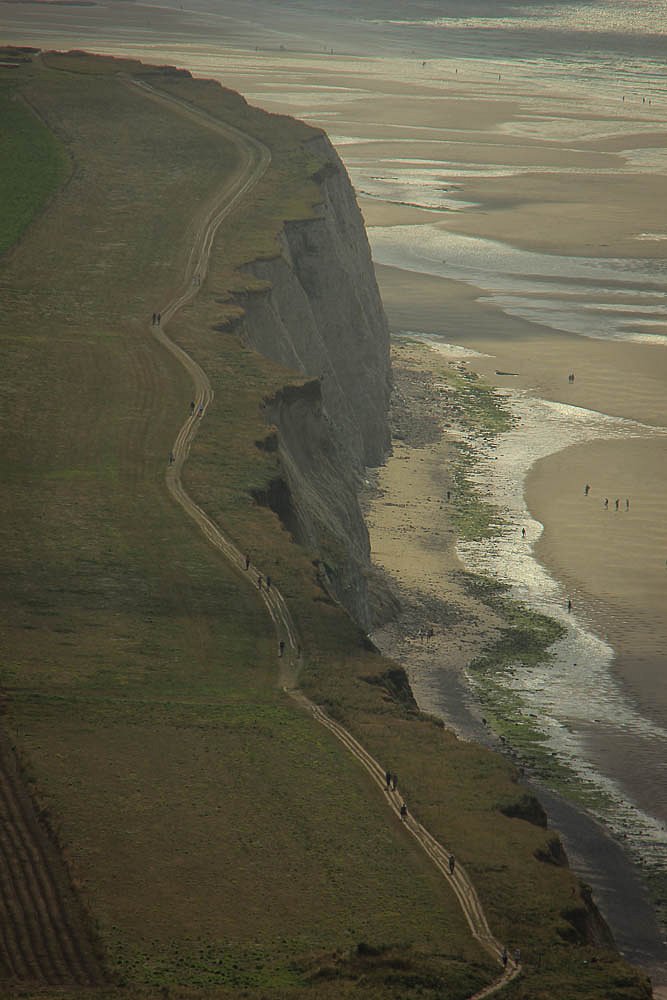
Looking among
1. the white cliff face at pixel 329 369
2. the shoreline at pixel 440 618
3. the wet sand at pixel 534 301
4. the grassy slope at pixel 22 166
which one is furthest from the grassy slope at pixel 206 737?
the grassy slope at pixel 22 166

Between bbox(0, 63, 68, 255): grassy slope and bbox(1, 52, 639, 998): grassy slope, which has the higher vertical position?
bbox(0, 63, 68, 255): grassy slope

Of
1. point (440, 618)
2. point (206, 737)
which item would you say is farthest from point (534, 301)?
point (206, 737)

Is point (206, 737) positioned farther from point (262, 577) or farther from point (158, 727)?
point (262, 577)

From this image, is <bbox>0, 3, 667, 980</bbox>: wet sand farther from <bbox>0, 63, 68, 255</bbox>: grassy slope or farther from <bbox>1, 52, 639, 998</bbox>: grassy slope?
<bbox>0, 63, 68, 255</bbox>: grassy slope

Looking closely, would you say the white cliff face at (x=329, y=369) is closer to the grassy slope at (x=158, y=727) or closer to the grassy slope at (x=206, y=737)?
the grassy slope at (x=206, y=737)

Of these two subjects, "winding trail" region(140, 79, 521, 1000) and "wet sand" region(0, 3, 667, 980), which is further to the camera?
"wet sand" region(0, 3, 667, 980)

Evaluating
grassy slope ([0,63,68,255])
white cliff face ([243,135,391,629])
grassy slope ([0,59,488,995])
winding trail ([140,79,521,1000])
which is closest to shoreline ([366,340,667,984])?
white cliff face ([243,135,391,629])
